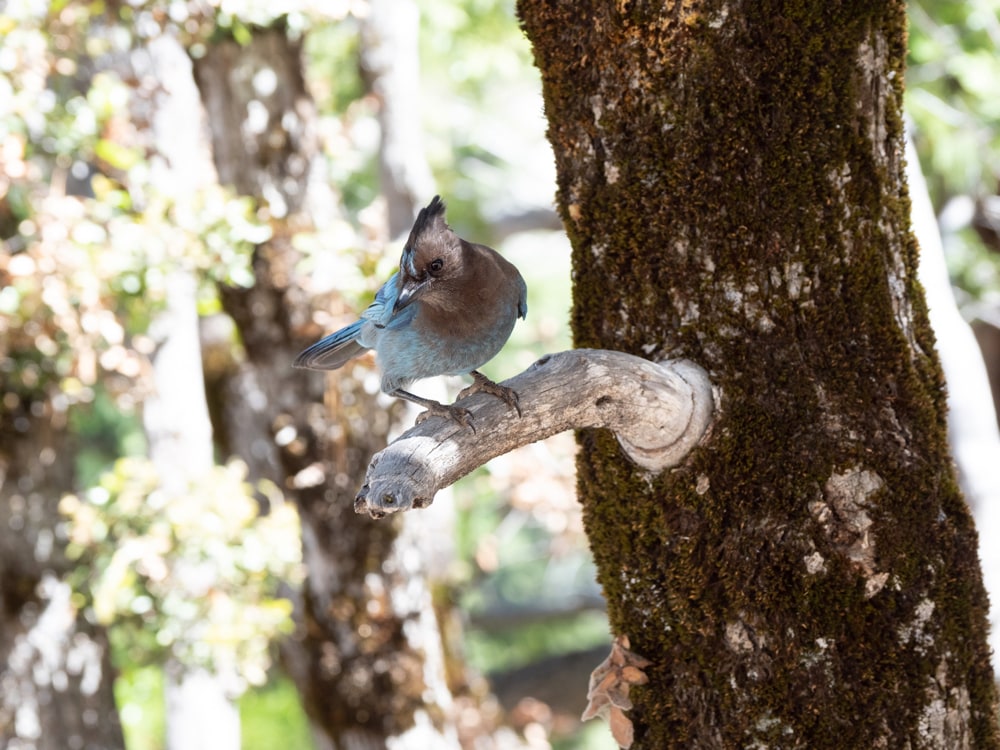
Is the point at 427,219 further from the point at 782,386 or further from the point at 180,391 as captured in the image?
the point at 180,391

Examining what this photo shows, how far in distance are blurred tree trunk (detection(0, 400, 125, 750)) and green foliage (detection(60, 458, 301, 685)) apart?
2.73 feet

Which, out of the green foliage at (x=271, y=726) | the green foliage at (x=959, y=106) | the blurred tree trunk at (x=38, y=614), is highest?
the green foliage at (x=959, y=106)

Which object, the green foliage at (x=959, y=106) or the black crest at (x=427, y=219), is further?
the green foliage at (x=959, y=106)

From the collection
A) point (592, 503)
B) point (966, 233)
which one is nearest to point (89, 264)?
point (592, 503)

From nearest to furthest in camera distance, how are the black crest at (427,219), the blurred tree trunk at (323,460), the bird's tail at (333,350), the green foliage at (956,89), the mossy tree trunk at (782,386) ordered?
the mossy tree trunk at (782,386)
the black crest at (427,219)
the bird's tail at (333,350)
the blurred tree trunk at (323,460)
the green foliage at (956,89)

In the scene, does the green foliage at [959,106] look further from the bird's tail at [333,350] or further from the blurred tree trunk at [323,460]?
the bird's tail at [333,350]

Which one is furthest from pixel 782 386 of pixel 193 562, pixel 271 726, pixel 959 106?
pixel 271 726

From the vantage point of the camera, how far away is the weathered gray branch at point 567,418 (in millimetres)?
1624

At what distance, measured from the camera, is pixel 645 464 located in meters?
2.02

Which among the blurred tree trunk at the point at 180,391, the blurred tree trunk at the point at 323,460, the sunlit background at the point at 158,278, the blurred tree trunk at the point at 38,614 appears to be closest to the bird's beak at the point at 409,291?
the sunlit background at the point at 158,278

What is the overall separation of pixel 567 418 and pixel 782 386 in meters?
0.44

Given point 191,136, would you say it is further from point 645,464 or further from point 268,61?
point 645,464

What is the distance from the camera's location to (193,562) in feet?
14.3

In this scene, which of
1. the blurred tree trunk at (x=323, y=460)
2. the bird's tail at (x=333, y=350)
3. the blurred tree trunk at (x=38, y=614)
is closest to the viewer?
the bird's tail at (x=333, y=350)
